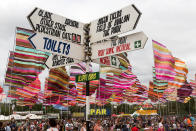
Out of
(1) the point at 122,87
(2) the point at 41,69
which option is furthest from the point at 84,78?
(1) the point at 122,87

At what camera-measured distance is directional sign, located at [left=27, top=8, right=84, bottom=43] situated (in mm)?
6199

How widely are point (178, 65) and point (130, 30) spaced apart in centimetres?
1543

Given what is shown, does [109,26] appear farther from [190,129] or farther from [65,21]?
[190,129]

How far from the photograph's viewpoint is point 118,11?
634 centimetres

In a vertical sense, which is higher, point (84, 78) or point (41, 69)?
point (41, 69)

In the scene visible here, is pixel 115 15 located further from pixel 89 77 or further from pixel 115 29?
pixel 89 77

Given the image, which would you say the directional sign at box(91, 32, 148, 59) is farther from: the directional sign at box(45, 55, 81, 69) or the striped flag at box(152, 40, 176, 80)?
the striped flag at box(152, 40, 176, 80)

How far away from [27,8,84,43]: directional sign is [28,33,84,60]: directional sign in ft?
0.45

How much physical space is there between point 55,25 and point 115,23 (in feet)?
5.91

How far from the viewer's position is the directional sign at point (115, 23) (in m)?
5.94

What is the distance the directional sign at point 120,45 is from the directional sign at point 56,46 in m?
0.51

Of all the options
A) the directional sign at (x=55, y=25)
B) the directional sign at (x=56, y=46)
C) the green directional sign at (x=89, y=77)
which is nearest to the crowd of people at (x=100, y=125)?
the green directional sign at (x=89, y=77)

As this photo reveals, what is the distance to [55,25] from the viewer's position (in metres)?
6.57

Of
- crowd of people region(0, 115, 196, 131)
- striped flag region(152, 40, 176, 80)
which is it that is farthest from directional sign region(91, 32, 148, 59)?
striped flag region(152, 40, 176, 80)
